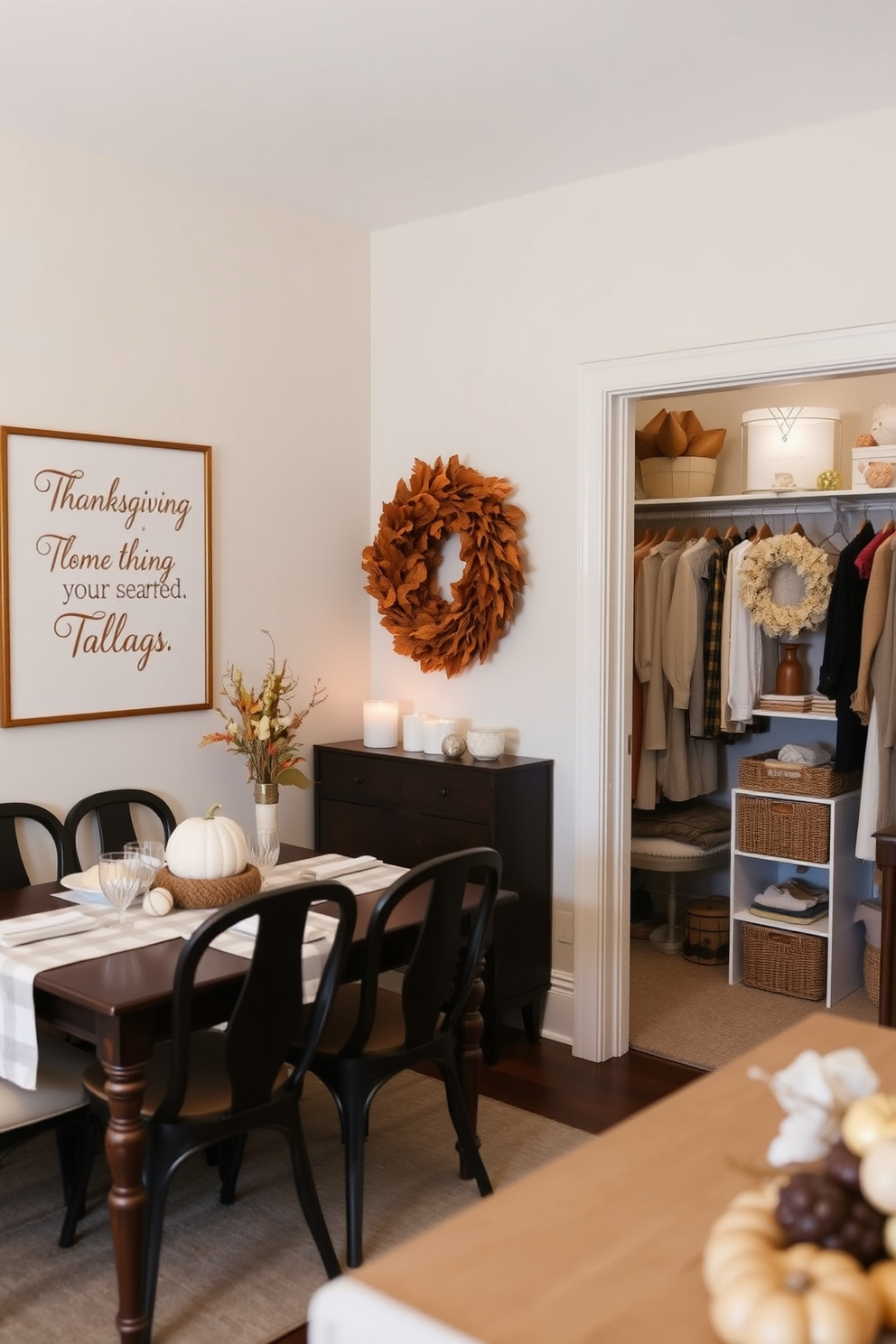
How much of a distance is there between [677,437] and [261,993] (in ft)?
11.0

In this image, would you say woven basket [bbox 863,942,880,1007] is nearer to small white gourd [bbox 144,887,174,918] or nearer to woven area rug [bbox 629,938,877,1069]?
woven area rug [bbox 629,938,877,1069]

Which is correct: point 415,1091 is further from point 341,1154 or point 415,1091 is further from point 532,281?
point 532,281

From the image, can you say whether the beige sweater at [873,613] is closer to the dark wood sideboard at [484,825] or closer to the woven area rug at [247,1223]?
the dark wood sideboard at [484,825]

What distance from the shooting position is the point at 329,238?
13.8 ft

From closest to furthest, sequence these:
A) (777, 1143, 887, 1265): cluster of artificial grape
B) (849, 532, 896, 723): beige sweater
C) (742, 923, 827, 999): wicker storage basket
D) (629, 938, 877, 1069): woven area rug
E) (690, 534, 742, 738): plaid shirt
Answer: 1. (777, 1143, 887, 1265): cluster of artificial grape
2. (629, 938, 877, 1069): woven area rug
3. (849, 532, 896, 723): beige sweater
4. (742, 923, 827, 999): wicker storage basket
5. (690, 534, 742, 738): plaid shirt

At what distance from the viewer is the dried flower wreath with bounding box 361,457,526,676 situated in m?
3.99

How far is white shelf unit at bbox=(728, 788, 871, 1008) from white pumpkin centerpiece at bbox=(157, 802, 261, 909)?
7.98 feet

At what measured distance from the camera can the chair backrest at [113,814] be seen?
3479 mm

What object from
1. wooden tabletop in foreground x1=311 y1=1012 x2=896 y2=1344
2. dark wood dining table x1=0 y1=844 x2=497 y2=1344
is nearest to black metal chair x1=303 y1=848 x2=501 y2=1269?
dark wood dining table x1=0 y1=844 x2=497 y2=1344

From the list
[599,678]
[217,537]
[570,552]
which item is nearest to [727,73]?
[570,552]

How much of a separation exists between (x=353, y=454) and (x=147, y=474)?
0.89 metres

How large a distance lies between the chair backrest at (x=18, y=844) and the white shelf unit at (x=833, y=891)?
2.50 metres

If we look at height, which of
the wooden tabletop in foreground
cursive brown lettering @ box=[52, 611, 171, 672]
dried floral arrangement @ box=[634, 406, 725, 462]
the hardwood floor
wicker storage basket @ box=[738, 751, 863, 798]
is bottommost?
the hardwood floor

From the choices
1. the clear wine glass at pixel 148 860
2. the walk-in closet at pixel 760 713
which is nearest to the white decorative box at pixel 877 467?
the walk-in closet at pixel 760 713
